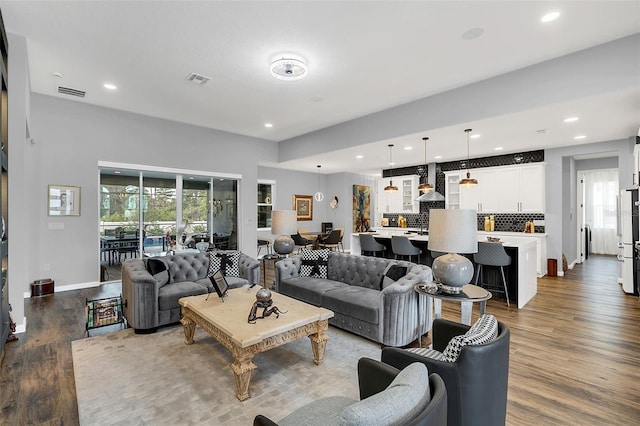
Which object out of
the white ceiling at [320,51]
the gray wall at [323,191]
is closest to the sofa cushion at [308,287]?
the white ceiling at [320,51]

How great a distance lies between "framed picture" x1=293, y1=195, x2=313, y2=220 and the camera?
10578mm

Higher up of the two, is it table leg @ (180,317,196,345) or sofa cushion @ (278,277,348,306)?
sofa cushion @ (278,277,348,306)

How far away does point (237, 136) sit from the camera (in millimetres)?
7816

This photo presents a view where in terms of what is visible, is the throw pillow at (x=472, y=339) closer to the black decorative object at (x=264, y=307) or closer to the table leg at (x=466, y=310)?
the table leg at (x=466, y=310)

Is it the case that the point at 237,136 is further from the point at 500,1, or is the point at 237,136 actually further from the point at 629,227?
the point at 629,227

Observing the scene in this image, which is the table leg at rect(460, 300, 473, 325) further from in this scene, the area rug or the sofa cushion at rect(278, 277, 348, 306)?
the sofa cushion at rect(278, 277, 348, 306)

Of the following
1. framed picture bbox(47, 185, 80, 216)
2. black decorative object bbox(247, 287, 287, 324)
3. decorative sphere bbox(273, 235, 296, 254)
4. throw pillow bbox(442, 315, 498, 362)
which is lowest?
black decorative object bbox(247, 287, 287, 324)

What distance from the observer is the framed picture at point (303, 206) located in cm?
1058

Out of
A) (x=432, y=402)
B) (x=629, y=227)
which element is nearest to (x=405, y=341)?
(x=432, y=402)

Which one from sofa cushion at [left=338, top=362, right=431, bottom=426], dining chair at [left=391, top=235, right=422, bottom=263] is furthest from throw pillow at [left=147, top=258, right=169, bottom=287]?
dining chair at [left=391, top=235, right=422, bottom=263]

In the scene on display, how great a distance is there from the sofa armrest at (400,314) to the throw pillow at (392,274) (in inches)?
15.7

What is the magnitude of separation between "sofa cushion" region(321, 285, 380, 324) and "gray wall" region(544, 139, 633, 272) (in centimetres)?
547

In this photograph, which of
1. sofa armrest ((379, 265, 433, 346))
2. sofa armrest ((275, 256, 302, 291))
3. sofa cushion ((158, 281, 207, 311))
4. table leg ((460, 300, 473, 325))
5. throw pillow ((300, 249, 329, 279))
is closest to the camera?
table leg ((460, 300, 473, 325))

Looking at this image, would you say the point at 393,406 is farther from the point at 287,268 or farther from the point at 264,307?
the point at 287,268
